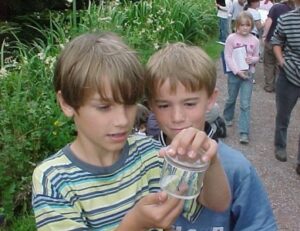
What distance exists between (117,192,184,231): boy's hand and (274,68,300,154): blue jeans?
4523mm

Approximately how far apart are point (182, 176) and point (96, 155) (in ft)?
1.04

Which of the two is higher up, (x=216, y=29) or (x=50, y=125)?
(x=50, y=125)

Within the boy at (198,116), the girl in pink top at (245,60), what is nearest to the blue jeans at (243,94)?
the girl in pink top at (245,60)

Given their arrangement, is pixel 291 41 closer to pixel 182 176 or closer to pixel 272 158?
pixel 272 158

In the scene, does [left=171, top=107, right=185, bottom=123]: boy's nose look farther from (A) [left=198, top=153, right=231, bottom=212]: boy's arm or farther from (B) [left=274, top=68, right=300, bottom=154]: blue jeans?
(B) [left=274, top=68, right=300, bottom=154]: blue jeans

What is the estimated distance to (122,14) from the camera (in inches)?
308

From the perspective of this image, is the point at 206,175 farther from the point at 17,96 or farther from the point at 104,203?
the point at 17,96

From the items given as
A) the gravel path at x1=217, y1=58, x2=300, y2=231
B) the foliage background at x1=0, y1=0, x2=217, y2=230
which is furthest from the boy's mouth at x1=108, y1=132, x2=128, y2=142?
the gravel path at x1=217, y1=58, x2=300, y2=231

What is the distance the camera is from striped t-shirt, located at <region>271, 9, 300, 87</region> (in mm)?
5555

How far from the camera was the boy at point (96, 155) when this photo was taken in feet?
5.08

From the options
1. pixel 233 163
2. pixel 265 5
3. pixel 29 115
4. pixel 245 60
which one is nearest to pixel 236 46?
pixel 245 60

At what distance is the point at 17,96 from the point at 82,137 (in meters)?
2.97

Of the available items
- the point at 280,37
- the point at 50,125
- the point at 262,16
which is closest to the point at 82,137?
the point at 50,125

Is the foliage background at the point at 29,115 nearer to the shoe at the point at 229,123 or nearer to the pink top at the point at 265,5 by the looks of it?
the shoe at the point at 229,123
